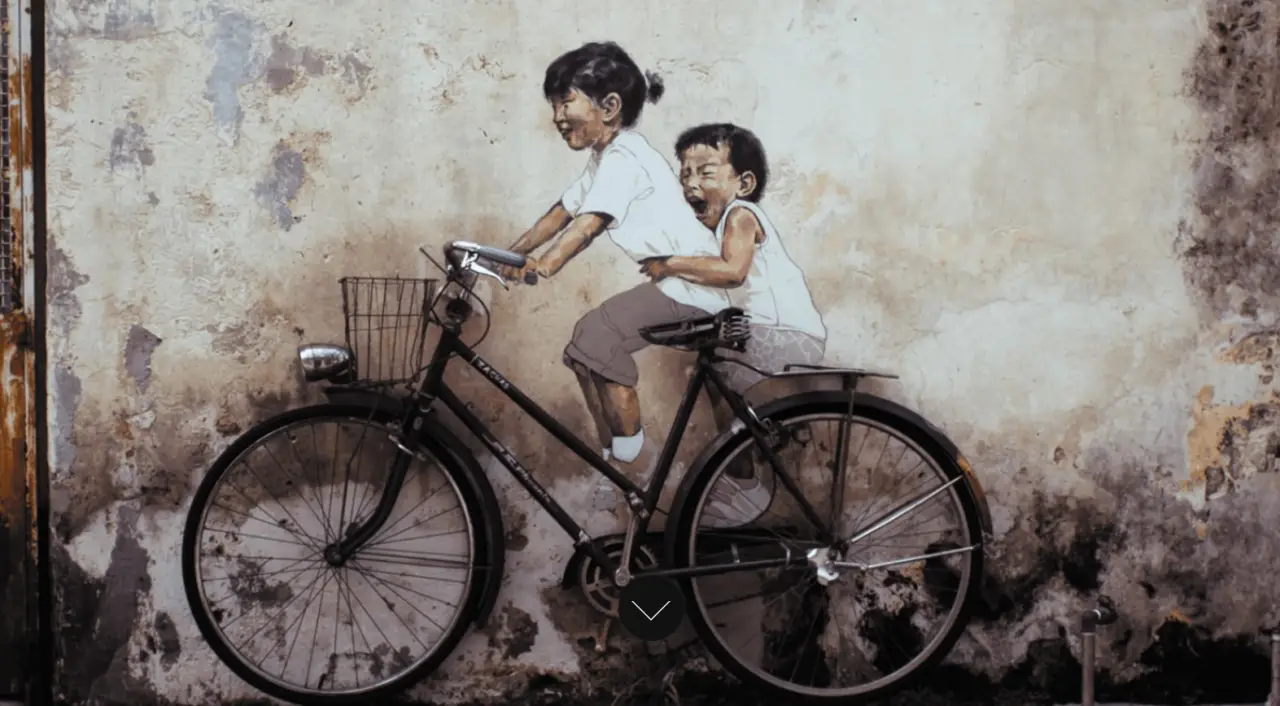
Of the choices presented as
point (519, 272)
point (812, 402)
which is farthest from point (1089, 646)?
point (519, 272)

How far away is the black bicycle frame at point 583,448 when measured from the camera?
11.6 ft

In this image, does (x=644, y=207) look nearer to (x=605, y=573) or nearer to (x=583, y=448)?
(x=583, y=448)

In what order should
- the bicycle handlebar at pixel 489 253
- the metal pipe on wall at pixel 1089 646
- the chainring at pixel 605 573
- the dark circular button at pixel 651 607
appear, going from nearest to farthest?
the metal pipe on wall at pixel 1089 646 < the bicycle handlebar at pixel 489 253 < the dark circular button at pixel 651 607 < the chainring at pixel 605 573

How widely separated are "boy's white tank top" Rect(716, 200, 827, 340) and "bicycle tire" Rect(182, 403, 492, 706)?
1.19 metres

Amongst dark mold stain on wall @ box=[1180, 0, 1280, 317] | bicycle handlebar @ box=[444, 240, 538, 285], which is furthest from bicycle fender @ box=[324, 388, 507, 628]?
dark mold stain on wall @ box=[1180, 0, 1280, 317]

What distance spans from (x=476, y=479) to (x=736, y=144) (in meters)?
1.51

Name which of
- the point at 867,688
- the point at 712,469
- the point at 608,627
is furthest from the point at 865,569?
the point at 608,627

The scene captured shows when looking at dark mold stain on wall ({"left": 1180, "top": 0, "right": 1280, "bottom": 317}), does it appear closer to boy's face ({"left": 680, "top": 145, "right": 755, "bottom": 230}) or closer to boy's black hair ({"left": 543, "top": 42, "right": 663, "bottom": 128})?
boy's face ({"left": 680, "top": 145, "right": 755, "bottom": 230})

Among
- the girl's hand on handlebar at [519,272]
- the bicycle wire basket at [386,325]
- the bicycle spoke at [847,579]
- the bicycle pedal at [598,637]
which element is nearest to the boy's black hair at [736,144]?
the girl's hand on handlebar at [519,272]

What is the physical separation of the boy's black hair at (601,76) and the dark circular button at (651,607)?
1.68m

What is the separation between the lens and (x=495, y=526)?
11.8 feet

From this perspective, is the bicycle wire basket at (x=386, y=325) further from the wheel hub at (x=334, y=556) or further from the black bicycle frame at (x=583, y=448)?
the wheel hub at (x=334, y=556)

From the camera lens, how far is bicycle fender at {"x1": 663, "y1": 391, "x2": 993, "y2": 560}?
11.7ft

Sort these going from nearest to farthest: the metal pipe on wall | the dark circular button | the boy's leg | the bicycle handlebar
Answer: the metal pipe on wall
the bicycle handlebar
the dark circular button
the boy's leg
